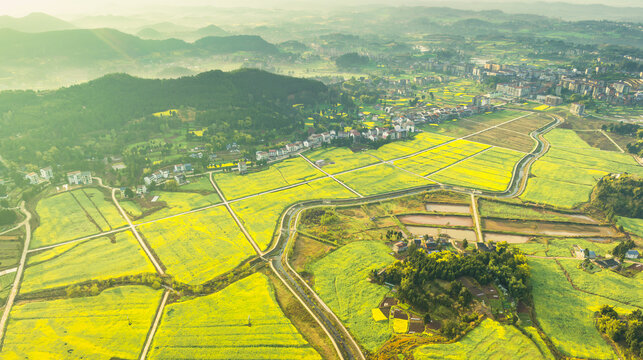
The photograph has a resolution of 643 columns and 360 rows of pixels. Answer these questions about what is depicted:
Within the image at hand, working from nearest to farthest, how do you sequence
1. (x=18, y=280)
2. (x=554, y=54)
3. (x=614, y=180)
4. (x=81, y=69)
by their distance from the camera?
(x=18, y=280) → (x=614, y=180) → (x=81, y=69) → (x=554, y=54)

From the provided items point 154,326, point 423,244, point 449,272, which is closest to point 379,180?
point 423,244

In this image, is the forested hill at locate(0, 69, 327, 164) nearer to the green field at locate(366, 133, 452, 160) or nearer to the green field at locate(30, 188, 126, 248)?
the green field at locate(30, 188, 126, 248)

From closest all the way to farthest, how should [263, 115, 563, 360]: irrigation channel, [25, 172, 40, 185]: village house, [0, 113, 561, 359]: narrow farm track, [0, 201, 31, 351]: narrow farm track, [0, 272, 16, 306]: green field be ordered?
[263, 115, 563, 360]: irrigation channel → [0, 113, 561, 359]: narrow farm track → [0, 201, 31, 351]: narrow farm track → [0, 272, 16, 306]: green field → [25, 172, 40, 185]: village house

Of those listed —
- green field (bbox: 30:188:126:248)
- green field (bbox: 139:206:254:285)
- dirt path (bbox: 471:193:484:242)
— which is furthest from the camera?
dirt path (bbox: 471:193:484:242)

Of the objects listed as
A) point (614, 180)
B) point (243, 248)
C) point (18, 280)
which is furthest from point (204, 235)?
point (614, 180)

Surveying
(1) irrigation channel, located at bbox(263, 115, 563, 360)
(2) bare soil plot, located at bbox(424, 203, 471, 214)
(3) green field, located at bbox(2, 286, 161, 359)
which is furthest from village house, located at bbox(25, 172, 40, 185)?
(2) bare soil plot, located at bbox(424, 203, 471, 214)

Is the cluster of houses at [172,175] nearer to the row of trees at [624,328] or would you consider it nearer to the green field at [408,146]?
the green field at [408,146]

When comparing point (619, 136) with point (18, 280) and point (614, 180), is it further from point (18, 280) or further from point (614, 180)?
point (18, 280)
